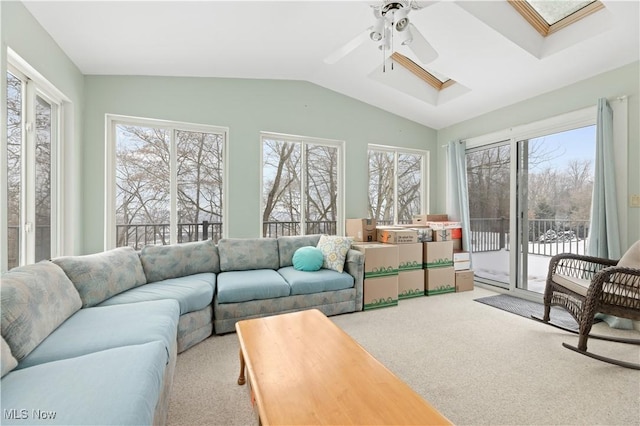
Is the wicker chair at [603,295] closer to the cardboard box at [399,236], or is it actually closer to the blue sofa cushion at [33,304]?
the cardboard box at [399,236]

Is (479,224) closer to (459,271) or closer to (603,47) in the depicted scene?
(459,271)

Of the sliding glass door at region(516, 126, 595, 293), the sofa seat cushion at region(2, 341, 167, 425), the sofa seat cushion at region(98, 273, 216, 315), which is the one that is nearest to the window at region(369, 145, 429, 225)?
the sliding glass door at region(516, 126, 595, 293)

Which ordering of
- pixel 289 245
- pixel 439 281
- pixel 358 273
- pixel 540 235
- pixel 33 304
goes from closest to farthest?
pixel 33 304, pixel 358 273, pixel 289 245, pixel 540 235, pixel 439 281

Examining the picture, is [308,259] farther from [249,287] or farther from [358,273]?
[249,287]

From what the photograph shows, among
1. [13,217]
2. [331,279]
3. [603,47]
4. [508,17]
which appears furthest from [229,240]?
[603,47]

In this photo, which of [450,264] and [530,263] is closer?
[530,263]

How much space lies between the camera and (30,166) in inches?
84.4

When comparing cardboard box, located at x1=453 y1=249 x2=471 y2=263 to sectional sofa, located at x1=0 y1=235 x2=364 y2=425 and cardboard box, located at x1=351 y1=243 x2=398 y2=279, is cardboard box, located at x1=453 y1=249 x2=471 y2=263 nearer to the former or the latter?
cardboard box, located at x1=351 y1=243 x2=398 y2=279

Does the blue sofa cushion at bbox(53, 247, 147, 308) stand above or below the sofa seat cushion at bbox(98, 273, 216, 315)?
above

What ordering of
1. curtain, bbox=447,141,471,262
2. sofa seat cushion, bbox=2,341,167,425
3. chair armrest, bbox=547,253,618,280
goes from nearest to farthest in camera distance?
sofa seat cushion, bbox=2,341,167,425 → chair armrest, bbox=547,253,618,280 → curtain, bbox=447,141,471,262

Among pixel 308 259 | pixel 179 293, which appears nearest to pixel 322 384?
pixel 179 293

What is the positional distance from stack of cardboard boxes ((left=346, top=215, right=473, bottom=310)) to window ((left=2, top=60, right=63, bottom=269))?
2979 millimetres

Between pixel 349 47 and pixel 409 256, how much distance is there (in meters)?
2.54

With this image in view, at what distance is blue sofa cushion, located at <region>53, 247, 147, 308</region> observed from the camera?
1.94 meters
